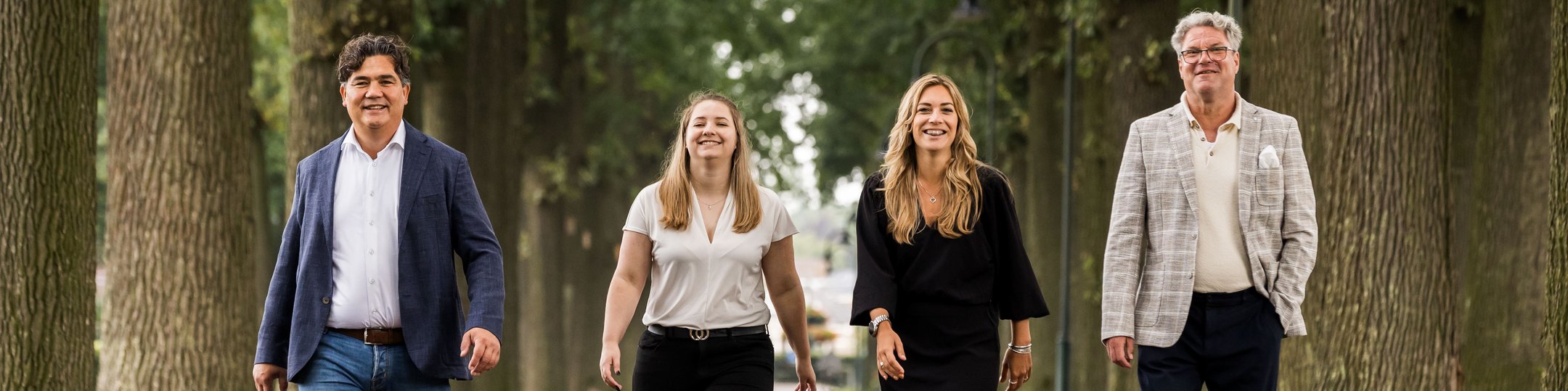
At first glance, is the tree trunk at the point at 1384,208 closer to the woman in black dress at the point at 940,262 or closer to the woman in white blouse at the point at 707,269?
the woman in black dress at the point at 940,262

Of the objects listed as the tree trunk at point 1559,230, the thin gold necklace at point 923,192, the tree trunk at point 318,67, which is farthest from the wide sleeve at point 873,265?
the tree trunk at point 318,67

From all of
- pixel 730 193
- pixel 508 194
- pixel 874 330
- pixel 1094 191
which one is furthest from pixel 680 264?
pixel 508 194

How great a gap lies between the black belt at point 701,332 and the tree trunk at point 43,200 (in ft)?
11.9

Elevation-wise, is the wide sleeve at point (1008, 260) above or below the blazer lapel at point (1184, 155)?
below

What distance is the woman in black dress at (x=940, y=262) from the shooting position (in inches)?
219

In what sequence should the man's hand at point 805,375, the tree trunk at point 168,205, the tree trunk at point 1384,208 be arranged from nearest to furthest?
the man's hand at point 805,375 → the tree trunk at point 1384,208 → the tree trunk at point 168,205

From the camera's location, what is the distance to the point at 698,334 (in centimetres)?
579

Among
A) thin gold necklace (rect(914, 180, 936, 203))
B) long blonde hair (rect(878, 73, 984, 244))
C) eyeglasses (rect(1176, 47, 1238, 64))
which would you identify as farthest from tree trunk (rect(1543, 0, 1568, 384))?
thin gold necklace (rect(914, 180, 936, 203))

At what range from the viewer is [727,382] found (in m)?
5.78

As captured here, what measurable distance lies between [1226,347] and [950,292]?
35.8 inches

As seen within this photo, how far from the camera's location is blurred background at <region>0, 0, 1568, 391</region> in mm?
7969

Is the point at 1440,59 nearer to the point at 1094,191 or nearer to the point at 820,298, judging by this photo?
the point at 1094,191

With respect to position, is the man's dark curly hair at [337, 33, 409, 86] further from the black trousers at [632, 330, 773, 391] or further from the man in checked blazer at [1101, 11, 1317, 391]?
the man in checked blazer at [1101, 11, 1317, 391]

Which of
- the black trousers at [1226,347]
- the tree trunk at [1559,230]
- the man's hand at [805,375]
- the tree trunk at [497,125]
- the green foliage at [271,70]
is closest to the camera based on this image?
the black trousers at [1226,347]
